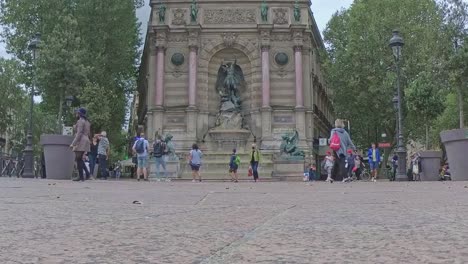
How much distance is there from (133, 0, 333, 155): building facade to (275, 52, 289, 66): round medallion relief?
14 mm

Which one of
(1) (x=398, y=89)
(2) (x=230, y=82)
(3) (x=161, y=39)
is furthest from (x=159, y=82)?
(1) (x=398, y=89)

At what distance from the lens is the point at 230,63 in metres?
41.0

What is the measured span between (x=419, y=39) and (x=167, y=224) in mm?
38431

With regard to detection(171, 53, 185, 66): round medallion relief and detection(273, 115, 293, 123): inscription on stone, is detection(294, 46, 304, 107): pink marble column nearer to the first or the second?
detection(273, 115, 293, 123): inscription on stone

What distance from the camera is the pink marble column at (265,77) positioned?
3944cm

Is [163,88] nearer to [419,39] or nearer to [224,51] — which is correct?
[224,51]

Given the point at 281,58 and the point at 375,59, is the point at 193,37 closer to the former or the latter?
the point at 281,58

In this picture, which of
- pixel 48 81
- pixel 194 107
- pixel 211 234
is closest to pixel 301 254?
pixel 211 234

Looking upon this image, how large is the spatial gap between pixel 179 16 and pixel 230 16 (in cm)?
366

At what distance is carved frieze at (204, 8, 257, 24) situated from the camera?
40.8 m

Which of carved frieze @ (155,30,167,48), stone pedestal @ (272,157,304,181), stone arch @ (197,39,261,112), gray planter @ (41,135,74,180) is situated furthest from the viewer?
stone arch @ (197,39,261,112)

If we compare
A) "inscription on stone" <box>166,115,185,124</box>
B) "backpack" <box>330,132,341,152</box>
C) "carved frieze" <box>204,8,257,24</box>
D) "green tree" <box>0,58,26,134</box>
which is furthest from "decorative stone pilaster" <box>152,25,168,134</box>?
"green tree" <box>0,58,26,134</box>

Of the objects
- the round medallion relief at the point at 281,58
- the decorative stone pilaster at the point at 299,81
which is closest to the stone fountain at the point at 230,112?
the round medallion relief at the point at 281,58

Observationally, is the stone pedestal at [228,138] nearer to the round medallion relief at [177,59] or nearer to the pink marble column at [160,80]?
the pink marble column at [160,80]
